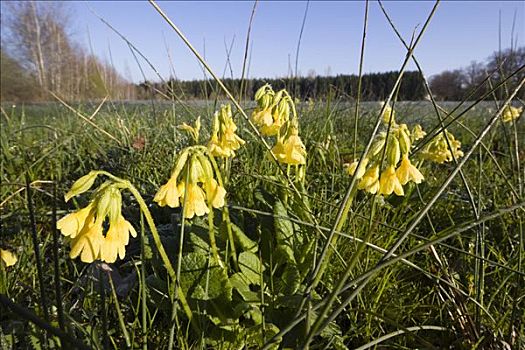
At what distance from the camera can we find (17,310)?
36 cm

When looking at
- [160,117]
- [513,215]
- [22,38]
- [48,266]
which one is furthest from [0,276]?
[22,38]

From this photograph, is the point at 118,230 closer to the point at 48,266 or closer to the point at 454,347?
the point at 48,266

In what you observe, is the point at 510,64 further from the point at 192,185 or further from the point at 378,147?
the point at 192,185

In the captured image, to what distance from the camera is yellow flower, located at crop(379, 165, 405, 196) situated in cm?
102

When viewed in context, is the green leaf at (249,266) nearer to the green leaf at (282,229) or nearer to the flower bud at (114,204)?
the green leaf at (282,229)

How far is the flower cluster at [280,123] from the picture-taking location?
1293 millimetres

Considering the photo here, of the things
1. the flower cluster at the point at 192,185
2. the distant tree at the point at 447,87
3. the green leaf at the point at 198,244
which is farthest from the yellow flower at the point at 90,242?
the distant tree at the point at 447,87

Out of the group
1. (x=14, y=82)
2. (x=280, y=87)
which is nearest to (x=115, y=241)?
(x=280, y=87)

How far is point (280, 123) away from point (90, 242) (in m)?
0.86

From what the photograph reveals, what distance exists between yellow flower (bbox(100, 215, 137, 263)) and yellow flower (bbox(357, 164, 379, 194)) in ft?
1.87

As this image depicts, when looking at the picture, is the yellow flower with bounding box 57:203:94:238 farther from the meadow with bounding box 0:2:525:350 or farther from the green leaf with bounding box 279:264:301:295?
the green leaf with bounding box 279:264:301:295

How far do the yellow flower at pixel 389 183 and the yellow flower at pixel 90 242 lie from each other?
26.9 inches

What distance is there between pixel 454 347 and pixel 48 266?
126 centimetres

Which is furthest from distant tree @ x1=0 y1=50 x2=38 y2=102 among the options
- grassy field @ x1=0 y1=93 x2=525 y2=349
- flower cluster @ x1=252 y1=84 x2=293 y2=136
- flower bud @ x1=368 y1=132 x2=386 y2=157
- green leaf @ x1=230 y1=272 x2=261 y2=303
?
flower bud @ x1=368 y1=132 x2=386 y2=157
